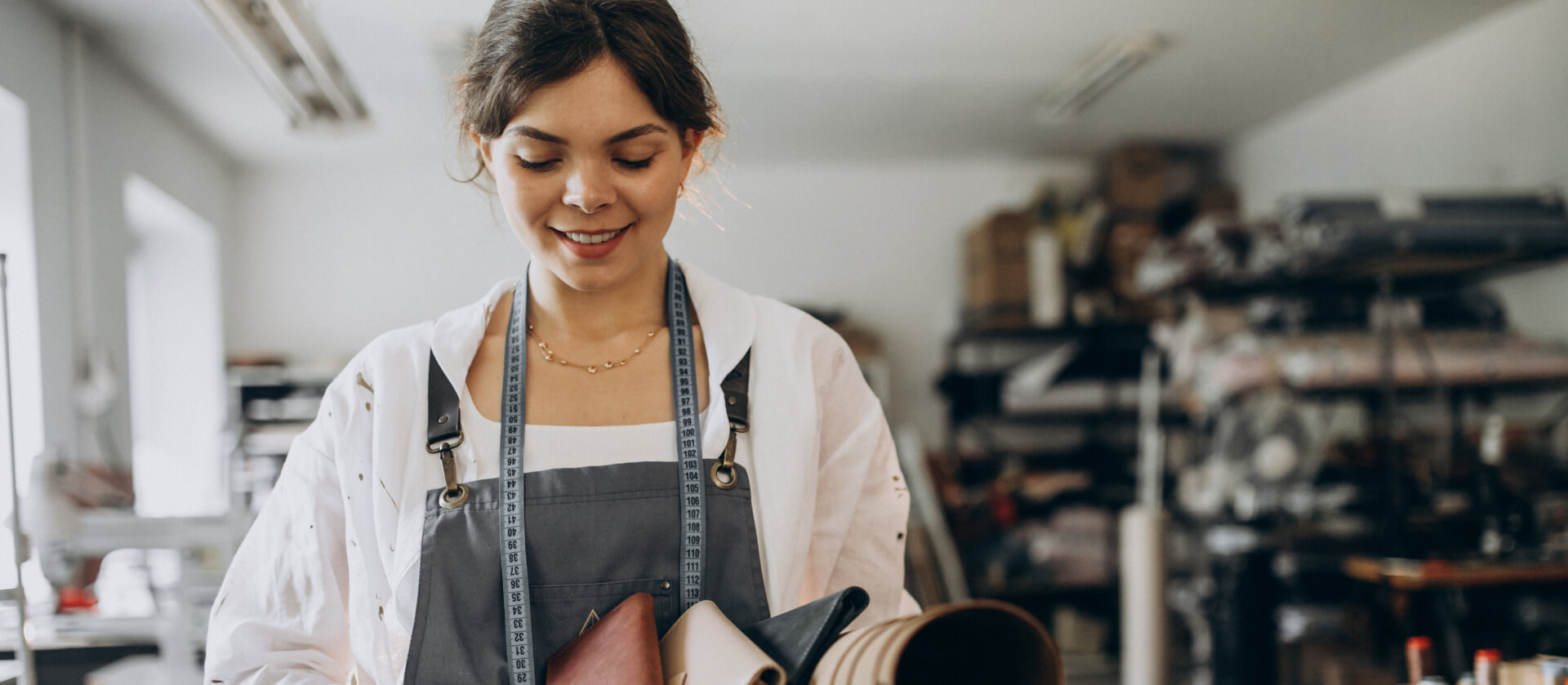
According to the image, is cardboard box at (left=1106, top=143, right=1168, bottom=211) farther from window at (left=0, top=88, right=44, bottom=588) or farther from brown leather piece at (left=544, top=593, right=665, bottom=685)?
brown leather piece at (left=544, top=593, right=665, bottom=685)

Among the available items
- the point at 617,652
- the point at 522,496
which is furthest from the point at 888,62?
the point at 617,652

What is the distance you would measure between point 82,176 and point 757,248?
346cm

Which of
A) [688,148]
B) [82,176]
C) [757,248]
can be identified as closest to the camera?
[688,148]

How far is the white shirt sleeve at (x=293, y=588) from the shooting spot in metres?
0.95

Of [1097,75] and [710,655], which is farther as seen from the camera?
[1097,75]

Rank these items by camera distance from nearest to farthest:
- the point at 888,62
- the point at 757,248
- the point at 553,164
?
the point at 553,164, the point at 888,62, the point at 757,248

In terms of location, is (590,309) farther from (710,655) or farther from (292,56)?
(292,56)

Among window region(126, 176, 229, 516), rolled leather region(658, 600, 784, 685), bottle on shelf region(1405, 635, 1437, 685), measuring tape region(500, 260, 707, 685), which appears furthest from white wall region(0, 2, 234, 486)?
bottle on shelf region(1405, 635, 1437, 685)

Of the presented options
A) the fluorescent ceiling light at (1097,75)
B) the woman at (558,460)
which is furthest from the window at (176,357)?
the woman at (558,460)

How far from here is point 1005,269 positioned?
18.4 ft

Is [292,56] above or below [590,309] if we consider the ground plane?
above

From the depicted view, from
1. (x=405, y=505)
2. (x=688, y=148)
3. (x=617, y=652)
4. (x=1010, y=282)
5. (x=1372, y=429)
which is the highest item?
(x=1010, y=282)

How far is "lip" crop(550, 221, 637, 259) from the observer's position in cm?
94

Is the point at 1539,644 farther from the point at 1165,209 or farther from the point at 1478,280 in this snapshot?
the point at 1165,209
